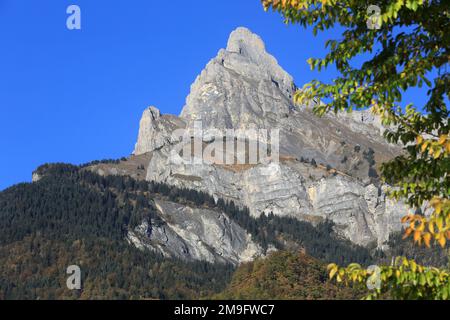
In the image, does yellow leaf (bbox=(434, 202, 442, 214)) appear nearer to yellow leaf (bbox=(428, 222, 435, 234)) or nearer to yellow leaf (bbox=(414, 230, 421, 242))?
yellow leaf (bbox=(428, 222, 435, 234))

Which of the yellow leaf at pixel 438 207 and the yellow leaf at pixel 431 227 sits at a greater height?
the yellow leaf at pixel 438 207

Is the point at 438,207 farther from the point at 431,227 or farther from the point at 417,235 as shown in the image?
the point at 417,235

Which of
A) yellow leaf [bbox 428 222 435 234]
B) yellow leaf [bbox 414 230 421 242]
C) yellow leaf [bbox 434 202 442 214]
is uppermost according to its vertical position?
yellow leaf [bbox 434 202 442 214]

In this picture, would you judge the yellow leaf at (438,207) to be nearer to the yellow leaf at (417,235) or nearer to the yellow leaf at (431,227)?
the yellow leaf at (431,227)

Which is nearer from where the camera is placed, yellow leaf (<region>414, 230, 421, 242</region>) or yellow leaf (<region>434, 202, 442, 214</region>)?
yellow leaf (<region>434, 202, 442, 214</region>)

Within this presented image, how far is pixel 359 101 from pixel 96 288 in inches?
6637

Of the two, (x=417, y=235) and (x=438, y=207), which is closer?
(x=438, y=207)

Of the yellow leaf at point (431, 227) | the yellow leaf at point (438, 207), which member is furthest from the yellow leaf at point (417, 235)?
the yellow leaf at point (438, 207)

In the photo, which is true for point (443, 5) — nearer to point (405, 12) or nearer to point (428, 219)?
point (405, 12)

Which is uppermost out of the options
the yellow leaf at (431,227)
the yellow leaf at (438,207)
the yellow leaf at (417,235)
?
the yellow leaf at (438,207)

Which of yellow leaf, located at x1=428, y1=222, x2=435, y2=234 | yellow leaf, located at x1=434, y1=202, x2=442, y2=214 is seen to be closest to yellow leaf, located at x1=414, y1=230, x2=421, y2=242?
yellow leaf, located at x1=428, y1=222, x2=435, y2=234

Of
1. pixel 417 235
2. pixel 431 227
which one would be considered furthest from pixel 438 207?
pixel 417 235
